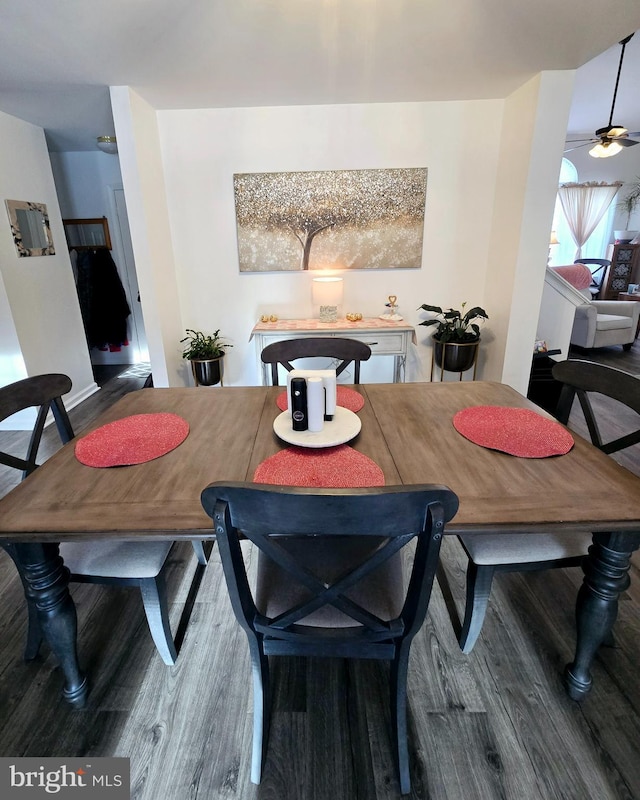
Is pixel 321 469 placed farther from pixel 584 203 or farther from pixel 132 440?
pixel 584 203

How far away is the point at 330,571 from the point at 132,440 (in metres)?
0.74

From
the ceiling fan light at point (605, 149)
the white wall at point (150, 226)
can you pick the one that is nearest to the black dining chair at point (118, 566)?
the white wall at point (150, 226)

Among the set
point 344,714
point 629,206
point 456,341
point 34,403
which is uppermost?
point 629,206

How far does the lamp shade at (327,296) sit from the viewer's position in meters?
3.12

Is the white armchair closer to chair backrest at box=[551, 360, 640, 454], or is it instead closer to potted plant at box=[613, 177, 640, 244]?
potted plant at box=[613, 177, 640, 244]

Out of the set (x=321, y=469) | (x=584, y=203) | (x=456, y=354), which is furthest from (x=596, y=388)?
(x=584, y=203)

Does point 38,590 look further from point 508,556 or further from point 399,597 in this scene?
point 508,556

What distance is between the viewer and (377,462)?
1.12 m

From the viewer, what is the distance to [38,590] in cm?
104

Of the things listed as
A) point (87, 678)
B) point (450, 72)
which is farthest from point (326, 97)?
point (87, 678)

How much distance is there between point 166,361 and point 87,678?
2.25m

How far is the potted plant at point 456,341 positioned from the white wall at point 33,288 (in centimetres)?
309

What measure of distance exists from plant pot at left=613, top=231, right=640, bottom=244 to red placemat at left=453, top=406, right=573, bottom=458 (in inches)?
273
